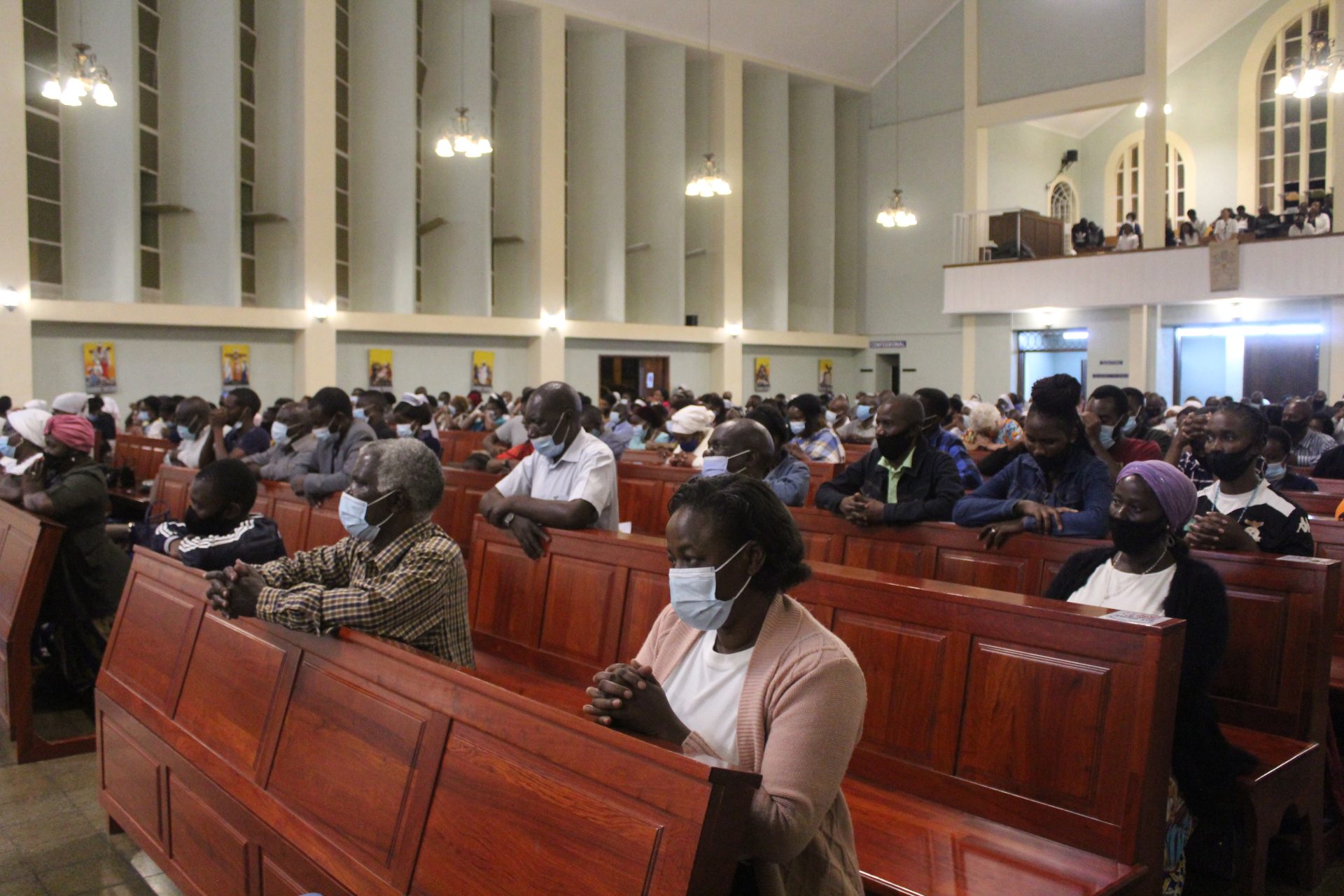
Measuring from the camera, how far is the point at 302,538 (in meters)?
5.70

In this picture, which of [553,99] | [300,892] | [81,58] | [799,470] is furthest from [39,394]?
[300,892]

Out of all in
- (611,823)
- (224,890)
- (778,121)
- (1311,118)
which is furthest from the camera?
(778,121)

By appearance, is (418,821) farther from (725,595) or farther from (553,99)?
(553,99)

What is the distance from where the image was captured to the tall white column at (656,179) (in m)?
20.7

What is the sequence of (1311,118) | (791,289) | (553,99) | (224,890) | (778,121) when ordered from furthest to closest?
(791,289)
(778,121)
(1311,118)
(553,99)
(224,890)

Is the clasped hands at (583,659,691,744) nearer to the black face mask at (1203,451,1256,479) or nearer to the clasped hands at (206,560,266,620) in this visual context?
the clasped hands at (206,560,266,620)

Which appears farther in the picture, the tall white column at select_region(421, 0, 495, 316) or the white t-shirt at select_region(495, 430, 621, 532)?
the tall white column at select_region(421, 0, 495, 316)

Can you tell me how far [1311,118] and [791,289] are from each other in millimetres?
11023

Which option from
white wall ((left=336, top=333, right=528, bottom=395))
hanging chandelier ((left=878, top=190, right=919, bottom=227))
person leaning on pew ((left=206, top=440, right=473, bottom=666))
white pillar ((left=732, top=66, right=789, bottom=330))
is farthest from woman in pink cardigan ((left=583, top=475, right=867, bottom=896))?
white pillar ((left=732, top=66, right=789, bottom=330))

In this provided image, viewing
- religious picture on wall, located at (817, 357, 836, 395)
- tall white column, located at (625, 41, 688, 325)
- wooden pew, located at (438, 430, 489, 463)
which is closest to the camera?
wooden pew, located at (438, 430, 489, 463)

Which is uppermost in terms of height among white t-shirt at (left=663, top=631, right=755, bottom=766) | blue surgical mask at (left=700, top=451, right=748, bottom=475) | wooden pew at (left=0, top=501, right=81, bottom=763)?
blue surgical mask at (left=700, top=451, right=748, bottom=475)

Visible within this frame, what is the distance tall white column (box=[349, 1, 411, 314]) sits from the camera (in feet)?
56.7

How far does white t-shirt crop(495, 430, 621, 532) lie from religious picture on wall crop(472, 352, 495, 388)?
14.6 metres

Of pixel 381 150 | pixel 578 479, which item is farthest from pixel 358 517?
pixel 381 150
